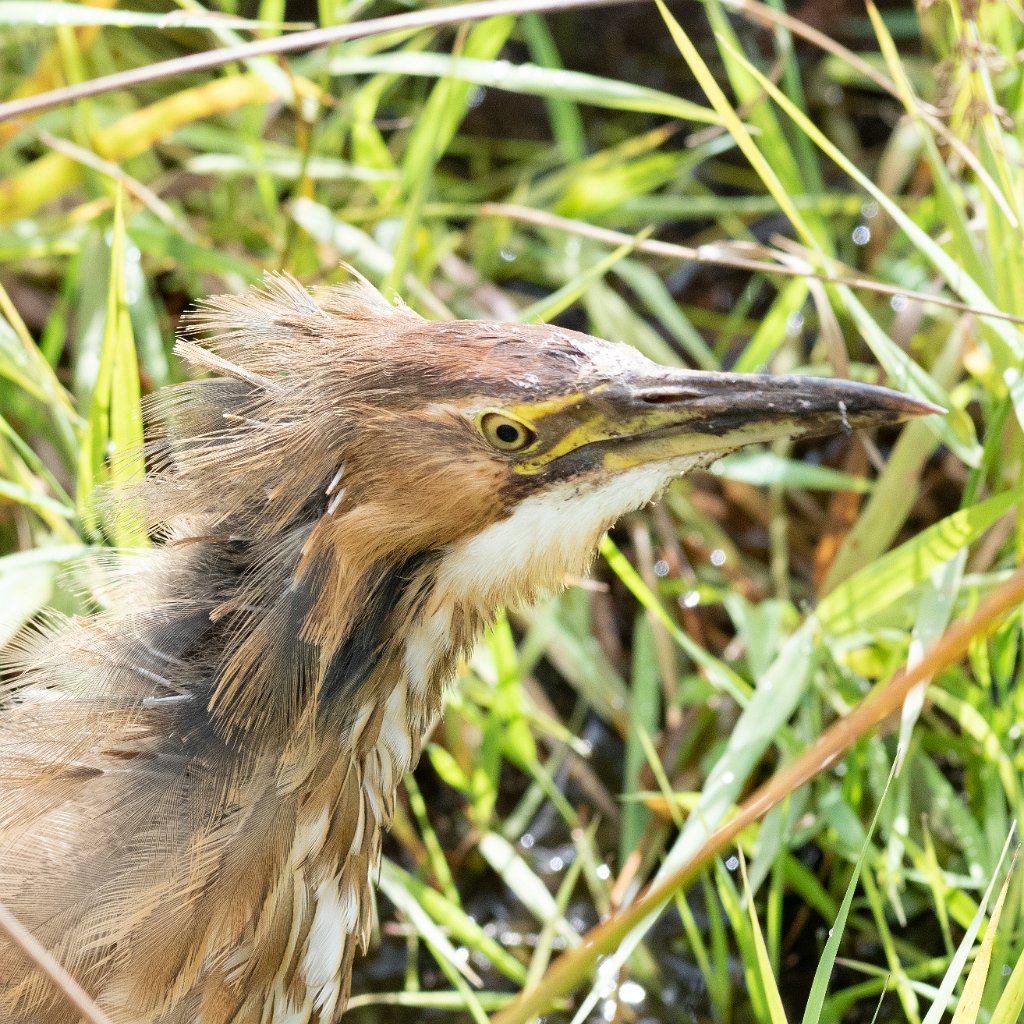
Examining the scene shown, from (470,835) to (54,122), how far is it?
4.54ft

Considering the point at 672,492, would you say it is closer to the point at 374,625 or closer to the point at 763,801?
the point at 374,625

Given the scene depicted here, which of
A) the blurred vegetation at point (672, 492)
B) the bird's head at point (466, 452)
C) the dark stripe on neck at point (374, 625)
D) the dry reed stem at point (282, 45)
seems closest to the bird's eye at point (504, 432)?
the bird's head at point (466, 452)

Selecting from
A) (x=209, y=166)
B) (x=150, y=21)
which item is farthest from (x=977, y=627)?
(x=209, y=166)

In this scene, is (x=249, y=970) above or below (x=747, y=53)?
below

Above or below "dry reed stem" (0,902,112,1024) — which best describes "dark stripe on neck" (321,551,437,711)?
above

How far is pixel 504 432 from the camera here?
4.50 feet

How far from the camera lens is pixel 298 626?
1415 mm

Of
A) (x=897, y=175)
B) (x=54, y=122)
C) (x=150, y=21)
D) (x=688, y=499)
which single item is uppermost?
(x=150, y=21)

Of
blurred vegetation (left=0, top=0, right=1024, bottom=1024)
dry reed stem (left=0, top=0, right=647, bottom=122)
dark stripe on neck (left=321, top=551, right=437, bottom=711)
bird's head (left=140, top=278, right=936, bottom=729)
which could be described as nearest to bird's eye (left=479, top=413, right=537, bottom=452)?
bird's head (left=140, top=278, right=936, bottom=729)

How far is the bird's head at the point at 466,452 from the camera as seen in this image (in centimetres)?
138

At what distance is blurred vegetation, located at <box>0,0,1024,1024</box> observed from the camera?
1933 mm

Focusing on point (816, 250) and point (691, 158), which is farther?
point (691, 158)

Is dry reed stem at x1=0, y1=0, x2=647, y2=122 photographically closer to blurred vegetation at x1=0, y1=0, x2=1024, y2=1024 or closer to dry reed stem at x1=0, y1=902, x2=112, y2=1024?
blurred vegetation at x1=0, y1=0, x2=1024, y2=1024

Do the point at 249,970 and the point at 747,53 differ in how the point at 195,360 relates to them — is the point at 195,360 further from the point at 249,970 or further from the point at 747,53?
the point at 747,53
